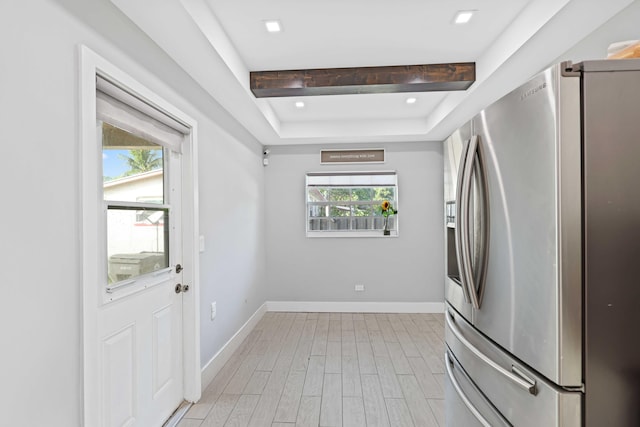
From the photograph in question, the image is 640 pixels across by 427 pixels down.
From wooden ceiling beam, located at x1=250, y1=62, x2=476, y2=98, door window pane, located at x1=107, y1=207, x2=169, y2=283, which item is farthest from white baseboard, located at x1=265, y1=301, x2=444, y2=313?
wooden ceiling beam, located at x1=250, y1=62, x2=476, y2=98

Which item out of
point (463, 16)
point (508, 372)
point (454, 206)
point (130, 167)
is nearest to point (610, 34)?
point (463, 16)

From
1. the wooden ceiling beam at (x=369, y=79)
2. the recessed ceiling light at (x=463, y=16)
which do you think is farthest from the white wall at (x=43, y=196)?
the recessed ceiling light at (x=463, y=16)

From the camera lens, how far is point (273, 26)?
2105 mm

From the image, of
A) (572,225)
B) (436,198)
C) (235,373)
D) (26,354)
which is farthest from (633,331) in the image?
(436,198)

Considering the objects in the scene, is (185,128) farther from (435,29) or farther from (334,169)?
(334,169)

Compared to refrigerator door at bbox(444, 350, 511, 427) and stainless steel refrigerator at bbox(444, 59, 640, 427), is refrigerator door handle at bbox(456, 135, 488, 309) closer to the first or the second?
stainless steel refrigerator at bbox(444, 59, 640, 427)

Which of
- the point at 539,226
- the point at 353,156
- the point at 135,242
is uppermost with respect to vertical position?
the point at 353,156

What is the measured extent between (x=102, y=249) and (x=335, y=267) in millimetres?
3396

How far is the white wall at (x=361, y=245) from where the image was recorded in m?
4.54

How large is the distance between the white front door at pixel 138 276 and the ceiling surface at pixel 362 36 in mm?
575

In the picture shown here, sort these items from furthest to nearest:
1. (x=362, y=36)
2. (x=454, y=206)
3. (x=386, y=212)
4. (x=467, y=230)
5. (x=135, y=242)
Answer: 1. (x=386, y=212)
2. (x=362, y=36)
3. (x=135, y=242)
4. (x=454, y=206)
5. (x=467, y=230)

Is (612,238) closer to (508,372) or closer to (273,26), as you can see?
(508,372)

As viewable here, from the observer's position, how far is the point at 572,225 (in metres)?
0.88

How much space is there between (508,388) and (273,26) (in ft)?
7.68
